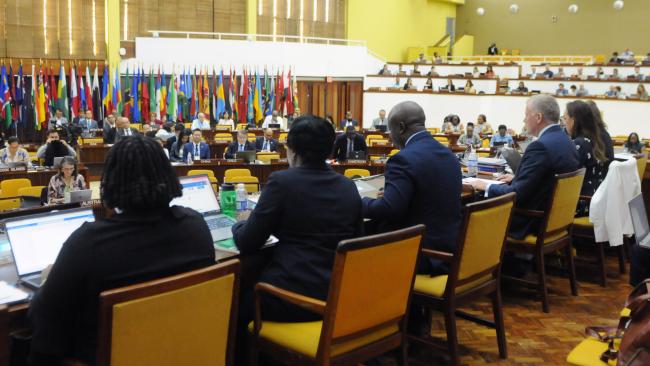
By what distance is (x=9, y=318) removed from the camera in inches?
78.7

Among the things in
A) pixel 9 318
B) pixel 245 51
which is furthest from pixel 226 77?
pixel 9 318

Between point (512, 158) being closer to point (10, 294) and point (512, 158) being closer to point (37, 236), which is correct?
point (37, 236)

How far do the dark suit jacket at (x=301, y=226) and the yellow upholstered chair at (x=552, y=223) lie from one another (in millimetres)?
1899

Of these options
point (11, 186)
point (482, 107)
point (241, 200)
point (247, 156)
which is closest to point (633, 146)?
point (247, 156)

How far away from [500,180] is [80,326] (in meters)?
3.36

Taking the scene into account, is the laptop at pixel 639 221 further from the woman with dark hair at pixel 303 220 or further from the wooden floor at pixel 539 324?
the woman with dark hair at pixel 303 220

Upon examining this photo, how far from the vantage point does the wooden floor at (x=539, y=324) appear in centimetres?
345

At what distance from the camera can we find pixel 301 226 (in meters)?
2.49

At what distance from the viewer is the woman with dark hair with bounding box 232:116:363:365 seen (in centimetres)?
248

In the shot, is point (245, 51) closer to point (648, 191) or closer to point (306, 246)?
point (648, 191)

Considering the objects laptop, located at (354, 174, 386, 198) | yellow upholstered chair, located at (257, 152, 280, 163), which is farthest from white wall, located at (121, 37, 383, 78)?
laptop, located at (354, 174, 386, 198)

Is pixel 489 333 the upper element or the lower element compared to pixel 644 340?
lower

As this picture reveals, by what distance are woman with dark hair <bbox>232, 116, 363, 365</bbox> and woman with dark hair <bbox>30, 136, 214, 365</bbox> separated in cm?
57

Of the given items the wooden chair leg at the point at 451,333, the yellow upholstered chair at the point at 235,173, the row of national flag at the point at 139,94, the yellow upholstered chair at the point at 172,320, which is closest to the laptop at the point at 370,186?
the wooden chair leg at the point at 451,333
